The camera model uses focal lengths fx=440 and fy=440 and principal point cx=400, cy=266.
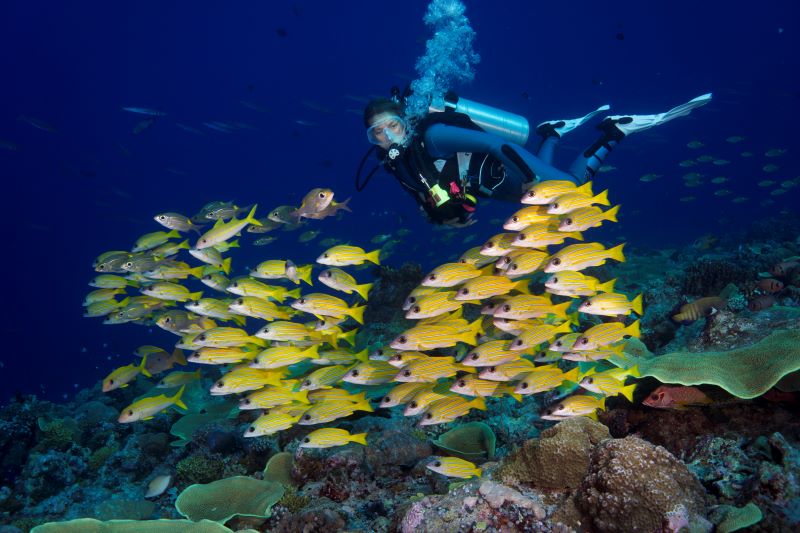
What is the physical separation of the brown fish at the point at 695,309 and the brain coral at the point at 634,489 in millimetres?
4443

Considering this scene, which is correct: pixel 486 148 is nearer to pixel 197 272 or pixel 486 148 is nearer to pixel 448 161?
pixel 448 161

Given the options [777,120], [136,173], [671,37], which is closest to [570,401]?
[136,173]

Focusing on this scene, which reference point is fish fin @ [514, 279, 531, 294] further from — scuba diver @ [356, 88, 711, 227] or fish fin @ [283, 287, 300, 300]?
fish fin @ [283, 287, 300, 300]

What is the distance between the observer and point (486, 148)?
6609mm

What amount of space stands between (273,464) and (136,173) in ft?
332

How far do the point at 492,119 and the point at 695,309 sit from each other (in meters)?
4.60

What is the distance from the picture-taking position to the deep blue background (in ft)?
232

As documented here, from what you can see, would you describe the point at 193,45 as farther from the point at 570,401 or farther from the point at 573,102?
the point at 570,401

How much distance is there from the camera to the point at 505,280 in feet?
16.0

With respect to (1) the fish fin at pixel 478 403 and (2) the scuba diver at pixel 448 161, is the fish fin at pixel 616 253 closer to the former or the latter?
(2) the scuba diver at pixel 448 161

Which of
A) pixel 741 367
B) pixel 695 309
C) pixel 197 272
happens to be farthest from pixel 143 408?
pixel 695 309

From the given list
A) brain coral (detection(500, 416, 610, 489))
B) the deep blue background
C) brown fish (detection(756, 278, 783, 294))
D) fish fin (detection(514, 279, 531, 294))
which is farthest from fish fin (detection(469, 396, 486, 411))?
the deep blue background

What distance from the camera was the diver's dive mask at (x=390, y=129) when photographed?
6.87m

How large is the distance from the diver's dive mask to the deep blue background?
58.4 m
